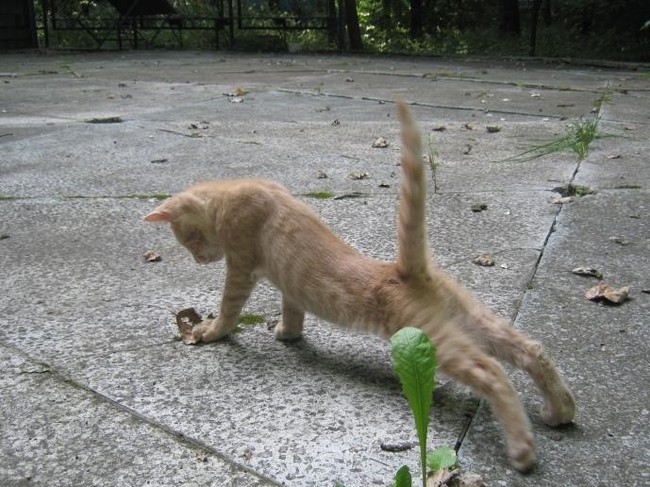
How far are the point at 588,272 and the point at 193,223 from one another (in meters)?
1.55

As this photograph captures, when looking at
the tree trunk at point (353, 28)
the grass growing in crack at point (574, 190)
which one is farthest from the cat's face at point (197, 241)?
the tree trunk at point (353, 28)

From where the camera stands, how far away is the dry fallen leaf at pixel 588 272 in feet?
9.24

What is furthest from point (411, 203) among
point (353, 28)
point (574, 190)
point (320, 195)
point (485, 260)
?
point (353, 28)

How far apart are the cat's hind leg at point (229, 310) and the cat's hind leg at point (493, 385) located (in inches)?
30.5

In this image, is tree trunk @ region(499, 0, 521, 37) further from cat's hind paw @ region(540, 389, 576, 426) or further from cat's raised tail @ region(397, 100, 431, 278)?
cat's hind paw @ region(540, 389, 576, 426)

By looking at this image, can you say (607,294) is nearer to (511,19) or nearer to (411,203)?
(411,203)

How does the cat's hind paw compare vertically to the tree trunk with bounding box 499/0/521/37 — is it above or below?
below

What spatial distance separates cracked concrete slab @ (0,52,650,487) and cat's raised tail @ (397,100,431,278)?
376 mm

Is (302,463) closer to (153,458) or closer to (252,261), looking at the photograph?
(153,458)

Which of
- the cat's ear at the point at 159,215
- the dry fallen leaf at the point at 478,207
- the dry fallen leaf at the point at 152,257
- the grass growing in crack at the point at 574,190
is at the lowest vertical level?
the dry fallen leaf at the point at 152,257

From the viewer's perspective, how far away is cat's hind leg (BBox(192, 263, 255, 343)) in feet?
7.77

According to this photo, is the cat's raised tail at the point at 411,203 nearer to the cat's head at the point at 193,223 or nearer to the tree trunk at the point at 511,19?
the cat's head at the point at 193,223

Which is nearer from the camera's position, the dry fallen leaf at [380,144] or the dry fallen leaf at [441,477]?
the dry fallen leaf at [441,477]

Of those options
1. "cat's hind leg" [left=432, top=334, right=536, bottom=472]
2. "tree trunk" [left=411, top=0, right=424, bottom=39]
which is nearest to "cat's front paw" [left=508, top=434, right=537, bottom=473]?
"cat's hind leg" [left=432, top=334, right=536, bottom=472]
